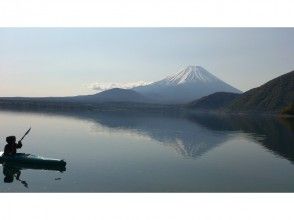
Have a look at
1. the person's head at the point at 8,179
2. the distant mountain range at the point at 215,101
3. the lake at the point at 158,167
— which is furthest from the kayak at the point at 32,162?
the distant mountain range at the point at 215,101

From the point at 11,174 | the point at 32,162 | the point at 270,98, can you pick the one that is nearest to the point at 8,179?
the point at 11,174

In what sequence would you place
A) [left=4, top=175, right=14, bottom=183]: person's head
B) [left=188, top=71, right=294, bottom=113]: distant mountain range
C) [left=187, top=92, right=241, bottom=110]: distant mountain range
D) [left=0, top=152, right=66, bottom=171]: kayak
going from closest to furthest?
[left=4, top=175, right=14, bottom=183]: person's head, [left=0, top=152, right=66, bottom=171]: kayak, [left=188, top=71, right=294, bottom=113]: distant mountain range, [left=187, top=92, right=241, bottom=110]: distant mountain range

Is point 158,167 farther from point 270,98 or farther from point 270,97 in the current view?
point 270,97

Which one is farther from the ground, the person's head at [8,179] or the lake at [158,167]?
the lake at [158,167]

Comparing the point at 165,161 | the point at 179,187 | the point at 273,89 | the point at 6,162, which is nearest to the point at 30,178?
the point at 6,162

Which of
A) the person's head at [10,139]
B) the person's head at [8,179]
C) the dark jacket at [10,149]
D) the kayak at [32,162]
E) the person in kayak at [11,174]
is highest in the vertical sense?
the person's head at [10,139]

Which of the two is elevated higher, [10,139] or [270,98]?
[270,98]

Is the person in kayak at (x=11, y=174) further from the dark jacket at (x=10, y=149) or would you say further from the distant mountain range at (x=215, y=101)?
the distant mountain range at (x=215, y=101)

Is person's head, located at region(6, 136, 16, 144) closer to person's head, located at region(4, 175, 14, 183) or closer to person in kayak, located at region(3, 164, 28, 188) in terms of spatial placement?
person in kayak, located at region(3, 164, 28, 188)

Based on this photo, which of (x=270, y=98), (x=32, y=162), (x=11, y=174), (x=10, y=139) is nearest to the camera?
(x=11, y=174)

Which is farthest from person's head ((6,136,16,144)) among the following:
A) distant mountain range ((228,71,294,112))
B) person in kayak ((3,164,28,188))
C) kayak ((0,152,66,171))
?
distant mountain range ((228,71,294,112))
